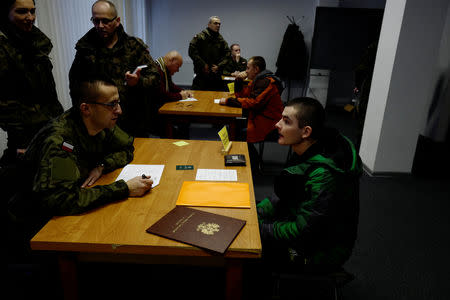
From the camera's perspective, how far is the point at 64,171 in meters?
1.27

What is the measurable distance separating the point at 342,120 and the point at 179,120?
406cm

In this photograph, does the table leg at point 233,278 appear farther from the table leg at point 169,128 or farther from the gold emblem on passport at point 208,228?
the table leg at point 169,128

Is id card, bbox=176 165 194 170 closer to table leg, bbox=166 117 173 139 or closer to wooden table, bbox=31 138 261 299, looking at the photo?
wooden table, bbox=31 138 261 299

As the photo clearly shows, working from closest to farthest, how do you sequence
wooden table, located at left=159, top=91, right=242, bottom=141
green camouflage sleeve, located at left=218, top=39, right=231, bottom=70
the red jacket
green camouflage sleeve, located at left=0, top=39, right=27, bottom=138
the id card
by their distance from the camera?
the id card
green camouflage sleeve, located at left=0, top=39, right=27, bottom=138
wooden table, located at left=159, top=91, right=242, bottom=141
the red jacket
green camouflage sleeve, located at left=218, top=39, right=231, bottom=70

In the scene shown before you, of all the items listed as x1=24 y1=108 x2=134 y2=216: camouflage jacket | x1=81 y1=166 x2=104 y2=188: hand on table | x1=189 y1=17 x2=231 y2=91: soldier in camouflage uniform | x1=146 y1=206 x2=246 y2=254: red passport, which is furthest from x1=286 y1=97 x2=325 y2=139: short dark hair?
x1=189 y1=17 x2=231 y2=91: soldier in camouflage uniform

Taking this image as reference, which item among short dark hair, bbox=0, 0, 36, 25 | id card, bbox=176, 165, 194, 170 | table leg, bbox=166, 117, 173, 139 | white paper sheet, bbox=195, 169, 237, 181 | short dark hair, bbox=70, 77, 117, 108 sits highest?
short dark hair, bbox=0, 0, 36, 25

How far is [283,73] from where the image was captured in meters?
7.19

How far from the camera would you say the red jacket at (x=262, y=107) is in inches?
129

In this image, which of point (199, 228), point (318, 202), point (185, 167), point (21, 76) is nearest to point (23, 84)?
point (21, 76)

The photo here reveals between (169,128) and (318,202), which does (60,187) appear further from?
(169,128)

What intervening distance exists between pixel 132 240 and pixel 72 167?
1.41ft

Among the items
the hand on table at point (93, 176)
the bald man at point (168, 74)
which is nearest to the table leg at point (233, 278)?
the hand on table at point (93, 176)

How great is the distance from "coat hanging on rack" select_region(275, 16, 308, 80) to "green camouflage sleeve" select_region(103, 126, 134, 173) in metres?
5.81

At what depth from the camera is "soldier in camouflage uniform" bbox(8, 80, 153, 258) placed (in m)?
1.23
